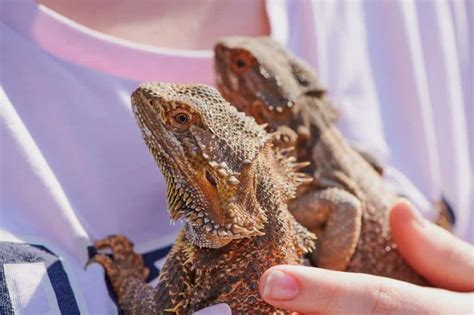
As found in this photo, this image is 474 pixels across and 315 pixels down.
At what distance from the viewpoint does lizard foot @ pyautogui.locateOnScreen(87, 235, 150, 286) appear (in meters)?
1.87

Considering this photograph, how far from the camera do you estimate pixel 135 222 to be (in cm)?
201

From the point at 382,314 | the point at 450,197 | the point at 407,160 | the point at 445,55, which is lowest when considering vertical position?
the point at 382,314

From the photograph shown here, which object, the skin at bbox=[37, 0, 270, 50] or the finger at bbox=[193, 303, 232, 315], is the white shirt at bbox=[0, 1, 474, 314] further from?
the finger at bbox=[193, 303, 232, 315]

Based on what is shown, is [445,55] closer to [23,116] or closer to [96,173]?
[96,173]

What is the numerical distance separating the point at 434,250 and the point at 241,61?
1.11 m

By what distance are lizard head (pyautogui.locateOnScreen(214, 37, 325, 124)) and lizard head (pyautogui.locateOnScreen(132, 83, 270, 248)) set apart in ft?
3.02

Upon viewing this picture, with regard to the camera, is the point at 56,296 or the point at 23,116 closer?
the point at 56,296

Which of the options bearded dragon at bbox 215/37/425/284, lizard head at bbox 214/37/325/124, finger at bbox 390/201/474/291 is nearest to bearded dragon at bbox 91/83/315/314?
finger at bbox 390/201/474/291

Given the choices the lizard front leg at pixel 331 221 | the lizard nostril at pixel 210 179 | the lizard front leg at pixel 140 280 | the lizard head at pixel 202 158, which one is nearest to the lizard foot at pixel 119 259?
the lizard front leg at pixel 140 280

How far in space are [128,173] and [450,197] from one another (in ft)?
4.87

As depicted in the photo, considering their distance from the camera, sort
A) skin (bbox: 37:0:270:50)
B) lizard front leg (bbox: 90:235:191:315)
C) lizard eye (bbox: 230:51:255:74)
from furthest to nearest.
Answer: lizard eye (bbox: 230:51:255:74)
skin (bbox: 37:0:270:50)
lizard front leg (bbox: 90:235:191:315)

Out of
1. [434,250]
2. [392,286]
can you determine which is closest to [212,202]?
[392,286]

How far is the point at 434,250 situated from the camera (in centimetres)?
216

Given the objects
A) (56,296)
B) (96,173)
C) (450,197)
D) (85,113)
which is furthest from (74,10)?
(450,197)
